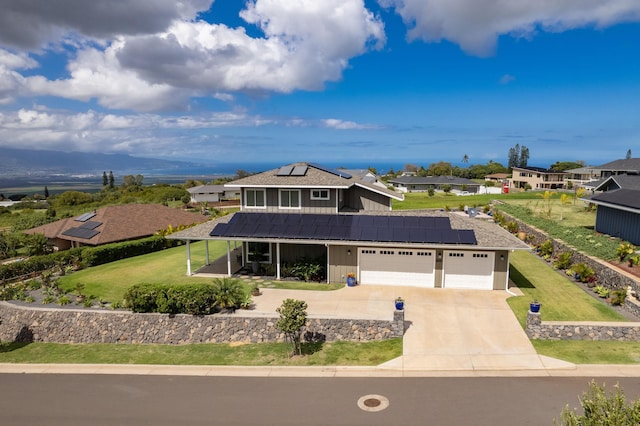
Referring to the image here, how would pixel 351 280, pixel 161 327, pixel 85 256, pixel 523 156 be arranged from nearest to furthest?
pixel 161 327 < pixel 351 280 < pixel 85 256 < pixel 523 156

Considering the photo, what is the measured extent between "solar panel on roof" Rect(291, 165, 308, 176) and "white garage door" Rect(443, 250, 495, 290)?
1101 cm

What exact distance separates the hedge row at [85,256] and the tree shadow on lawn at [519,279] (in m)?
28.4

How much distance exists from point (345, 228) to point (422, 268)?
5.07m

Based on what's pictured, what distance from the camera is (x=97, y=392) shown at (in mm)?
14023

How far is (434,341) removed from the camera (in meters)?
16.1

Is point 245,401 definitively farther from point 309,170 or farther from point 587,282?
point 587,282

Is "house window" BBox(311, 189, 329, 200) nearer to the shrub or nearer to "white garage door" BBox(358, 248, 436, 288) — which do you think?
"white garage door" BBox(358, 248, 436, 288)

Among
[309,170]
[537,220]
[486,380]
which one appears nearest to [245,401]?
[486,380]

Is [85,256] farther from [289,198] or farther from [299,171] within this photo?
[299,171]

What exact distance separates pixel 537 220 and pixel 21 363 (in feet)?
128

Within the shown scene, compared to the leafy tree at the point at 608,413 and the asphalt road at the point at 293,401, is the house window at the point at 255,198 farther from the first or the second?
the leafy tree at the point at 608,413

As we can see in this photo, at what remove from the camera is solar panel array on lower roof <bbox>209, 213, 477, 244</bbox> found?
22.2 m

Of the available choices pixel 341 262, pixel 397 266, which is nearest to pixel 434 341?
pixel 397 266

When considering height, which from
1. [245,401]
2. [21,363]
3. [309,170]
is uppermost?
[309,170]
